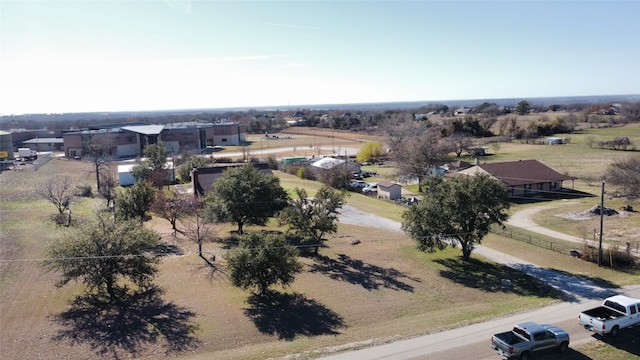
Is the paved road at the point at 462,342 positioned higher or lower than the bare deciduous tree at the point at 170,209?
lower

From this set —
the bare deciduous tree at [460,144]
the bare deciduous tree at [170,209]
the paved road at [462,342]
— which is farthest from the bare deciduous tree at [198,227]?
the bare deciduous tree at [460,144]

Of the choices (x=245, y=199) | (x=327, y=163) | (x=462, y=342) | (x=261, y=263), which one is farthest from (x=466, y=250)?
(x=327, y=163)

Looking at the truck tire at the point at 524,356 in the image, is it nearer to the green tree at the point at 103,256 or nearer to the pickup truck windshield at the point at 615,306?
the pickup truck windshield at the point at 615,306

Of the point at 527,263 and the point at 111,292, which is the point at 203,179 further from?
the point at 527,263

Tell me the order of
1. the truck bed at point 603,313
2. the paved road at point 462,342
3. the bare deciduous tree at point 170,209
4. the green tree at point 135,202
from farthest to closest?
the bare deciduous tree at point 170,209, the green tree at point 135,202, the truck bed at point 603,313, the paved road at point 462,342

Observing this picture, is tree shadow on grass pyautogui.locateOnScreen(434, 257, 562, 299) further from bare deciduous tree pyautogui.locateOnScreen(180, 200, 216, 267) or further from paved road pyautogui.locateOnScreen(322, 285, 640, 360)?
bare deciduous tree pyautogui.locateOnScreen(180, 200, 216, 267)

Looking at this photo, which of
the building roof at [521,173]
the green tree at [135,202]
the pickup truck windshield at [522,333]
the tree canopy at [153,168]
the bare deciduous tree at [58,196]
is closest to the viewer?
the pickup truck windshield at [522,333]

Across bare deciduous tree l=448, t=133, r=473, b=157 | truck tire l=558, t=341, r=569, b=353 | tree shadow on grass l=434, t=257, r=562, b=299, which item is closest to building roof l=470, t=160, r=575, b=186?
tree shadow on grass l=434, t=257, r=562, b=299
